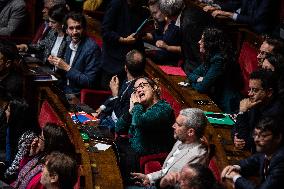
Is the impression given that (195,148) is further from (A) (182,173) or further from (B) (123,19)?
(B) (123,19)

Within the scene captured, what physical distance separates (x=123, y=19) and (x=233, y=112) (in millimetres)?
1013

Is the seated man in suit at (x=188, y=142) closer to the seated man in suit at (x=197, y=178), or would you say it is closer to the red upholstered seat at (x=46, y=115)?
the seated man in suit at (x=197, y=178)

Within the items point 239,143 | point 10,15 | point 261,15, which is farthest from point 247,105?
point 10,15

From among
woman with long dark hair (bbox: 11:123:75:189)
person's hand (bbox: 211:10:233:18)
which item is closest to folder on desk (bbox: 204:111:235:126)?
woman with long dark hair (bbox: 11:123:75:189)

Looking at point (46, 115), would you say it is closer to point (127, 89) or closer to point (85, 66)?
point (127, 89)

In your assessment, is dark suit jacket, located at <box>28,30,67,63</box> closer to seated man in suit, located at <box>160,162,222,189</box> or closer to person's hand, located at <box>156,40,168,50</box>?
person's hand, located at <box>156,40,168,50</box>

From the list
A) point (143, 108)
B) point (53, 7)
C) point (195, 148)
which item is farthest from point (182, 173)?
point (53, 7)

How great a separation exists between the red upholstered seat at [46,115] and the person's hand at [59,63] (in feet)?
2.00

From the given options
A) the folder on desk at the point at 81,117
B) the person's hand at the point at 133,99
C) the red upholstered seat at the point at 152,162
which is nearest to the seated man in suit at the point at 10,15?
the folder on desk at the point at 81,117

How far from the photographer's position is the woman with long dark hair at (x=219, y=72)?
3775mm

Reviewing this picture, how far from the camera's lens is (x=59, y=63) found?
4324 millimetres

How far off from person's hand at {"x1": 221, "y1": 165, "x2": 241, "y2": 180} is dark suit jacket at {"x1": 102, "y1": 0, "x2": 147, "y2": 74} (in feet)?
5.70

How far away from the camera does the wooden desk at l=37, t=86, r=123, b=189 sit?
9.42ft

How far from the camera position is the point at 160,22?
4.75 m
